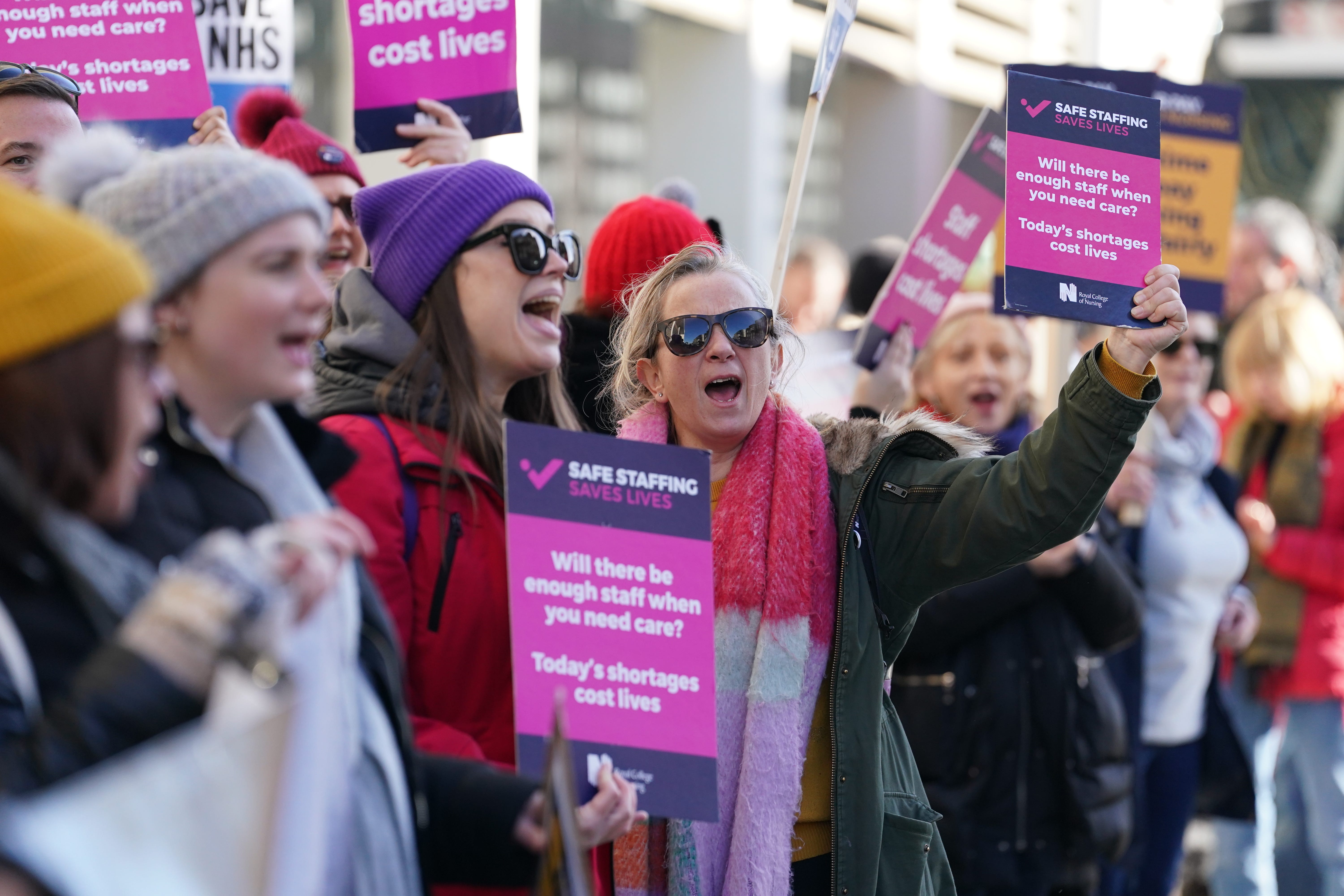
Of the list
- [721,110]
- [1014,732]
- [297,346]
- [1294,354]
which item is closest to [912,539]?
[297,346]

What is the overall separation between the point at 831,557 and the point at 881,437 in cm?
26

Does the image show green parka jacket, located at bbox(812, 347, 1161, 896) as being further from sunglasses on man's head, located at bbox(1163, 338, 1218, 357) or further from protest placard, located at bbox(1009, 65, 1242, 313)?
sunglasses on man's head, located at bbox(1163, 338, 1218, 357)

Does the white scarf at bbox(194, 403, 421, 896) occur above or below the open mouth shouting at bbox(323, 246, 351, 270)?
below

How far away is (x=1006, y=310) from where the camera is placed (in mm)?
2713

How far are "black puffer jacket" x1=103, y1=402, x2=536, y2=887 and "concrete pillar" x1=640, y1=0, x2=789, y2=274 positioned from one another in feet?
25.1

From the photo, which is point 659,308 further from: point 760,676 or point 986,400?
point 986,400

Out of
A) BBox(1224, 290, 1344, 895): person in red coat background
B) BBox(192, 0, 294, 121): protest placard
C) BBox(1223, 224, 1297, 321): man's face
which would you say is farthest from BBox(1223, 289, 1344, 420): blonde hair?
BBox(192, 0, 294, 121): protest placard

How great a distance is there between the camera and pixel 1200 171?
16.3 feet

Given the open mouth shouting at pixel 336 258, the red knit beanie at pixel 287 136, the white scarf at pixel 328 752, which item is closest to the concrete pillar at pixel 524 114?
the red knit beanie at pixel 287 136

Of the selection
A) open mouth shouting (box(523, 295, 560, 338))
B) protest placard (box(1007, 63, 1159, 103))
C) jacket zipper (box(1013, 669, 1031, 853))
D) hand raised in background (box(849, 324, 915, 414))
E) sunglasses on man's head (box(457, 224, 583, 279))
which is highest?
protest placard (box(1007, 63, 1159, 103))

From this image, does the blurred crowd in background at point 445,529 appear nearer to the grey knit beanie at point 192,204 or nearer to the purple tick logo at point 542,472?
the grey knit beanie at point 192,204

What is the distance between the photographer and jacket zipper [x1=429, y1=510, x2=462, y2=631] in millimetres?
2340

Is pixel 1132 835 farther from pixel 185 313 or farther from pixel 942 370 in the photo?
pixel 185 313

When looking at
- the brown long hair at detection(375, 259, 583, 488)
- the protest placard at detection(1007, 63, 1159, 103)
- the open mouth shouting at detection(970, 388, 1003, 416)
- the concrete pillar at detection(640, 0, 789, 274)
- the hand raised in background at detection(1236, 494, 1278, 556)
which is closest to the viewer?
the brown long hair at detection(375, 259, 583, 488)
